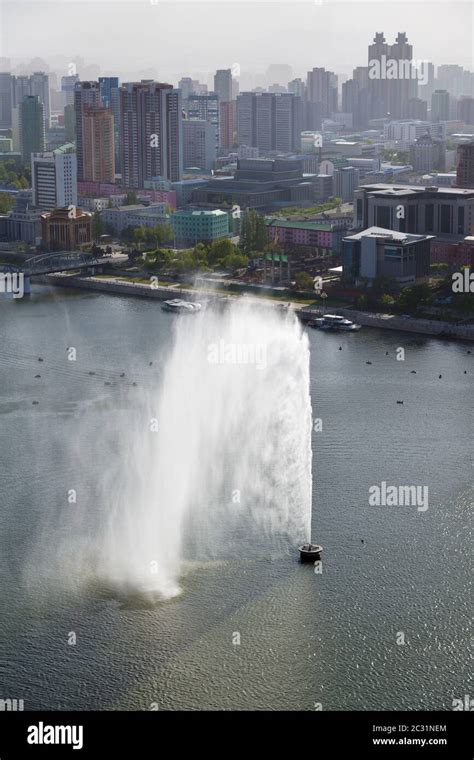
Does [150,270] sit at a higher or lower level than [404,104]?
lower

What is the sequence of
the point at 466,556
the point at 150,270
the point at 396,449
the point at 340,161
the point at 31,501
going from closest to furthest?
the point at 466,556
the point at 31,501
the point at 396,449
the point at 150,270
the point at 340,161

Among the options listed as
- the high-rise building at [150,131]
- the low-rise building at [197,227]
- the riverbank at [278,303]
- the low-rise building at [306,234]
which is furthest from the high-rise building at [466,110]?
the riverbank at [278,303]

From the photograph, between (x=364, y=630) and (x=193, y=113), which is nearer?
(x=364, y=630)

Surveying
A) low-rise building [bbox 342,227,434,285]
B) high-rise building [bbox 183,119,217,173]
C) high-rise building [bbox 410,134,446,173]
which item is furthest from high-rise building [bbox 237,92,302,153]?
low-rise building [bbox 342,227,434,285]

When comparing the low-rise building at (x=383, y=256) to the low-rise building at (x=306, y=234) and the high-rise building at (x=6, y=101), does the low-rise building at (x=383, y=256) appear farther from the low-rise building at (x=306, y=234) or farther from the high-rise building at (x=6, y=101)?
the high-rise building at (x=6, y=101)

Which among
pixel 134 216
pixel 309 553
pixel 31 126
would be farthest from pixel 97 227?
pixel 309 553
